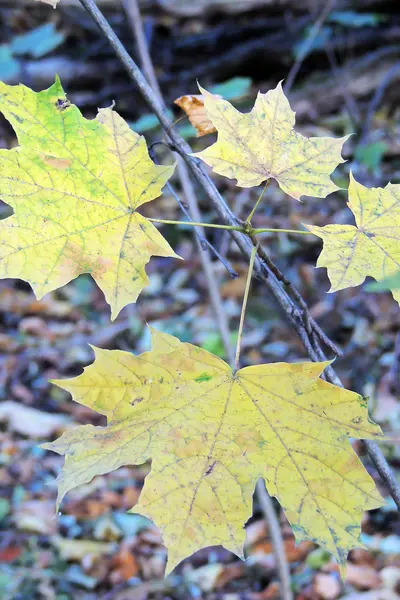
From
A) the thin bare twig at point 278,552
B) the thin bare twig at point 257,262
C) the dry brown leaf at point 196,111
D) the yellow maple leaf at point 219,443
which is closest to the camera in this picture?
the yellow maple leaf at point 219,443

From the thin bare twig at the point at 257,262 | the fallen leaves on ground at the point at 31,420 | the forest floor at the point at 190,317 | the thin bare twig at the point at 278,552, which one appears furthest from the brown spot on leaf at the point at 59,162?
the fallen leaves on ground at the point at 31,420

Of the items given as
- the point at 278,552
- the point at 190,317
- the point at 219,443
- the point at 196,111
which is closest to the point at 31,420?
the point at 190,317

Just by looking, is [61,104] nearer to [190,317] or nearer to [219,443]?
[219,443]

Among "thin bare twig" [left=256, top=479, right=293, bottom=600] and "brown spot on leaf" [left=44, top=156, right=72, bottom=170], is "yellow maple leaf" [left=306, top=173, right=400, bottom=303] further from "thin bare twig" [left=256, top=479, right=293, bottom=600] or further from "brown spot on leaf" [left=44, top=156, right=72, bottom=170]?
"thin bare twig" [left=256, top=479, right=293, bottom=600]

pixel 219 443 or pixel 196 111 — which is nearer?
pixel 219 443

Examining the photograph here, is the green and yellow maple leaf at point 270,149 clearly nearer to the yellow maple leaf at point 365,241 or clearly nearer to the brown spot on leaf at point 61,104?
the yellow maple leaf at point 365,241

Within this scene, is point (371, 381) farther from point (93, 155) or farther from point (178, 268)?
point (93, 155)

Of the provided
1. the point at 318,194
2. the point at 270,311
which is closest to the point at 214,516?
the point at 318,194
